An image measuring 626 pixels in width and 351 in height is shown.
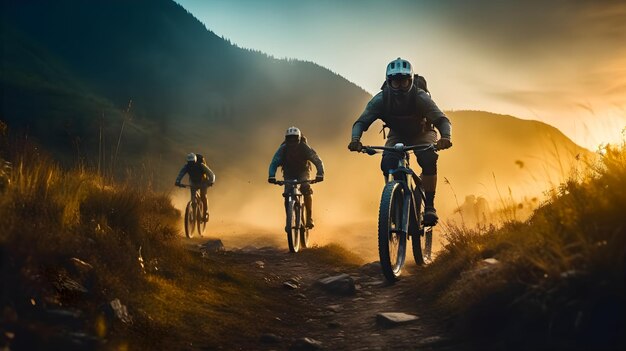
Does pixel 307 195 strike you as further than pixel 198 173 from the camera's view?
No

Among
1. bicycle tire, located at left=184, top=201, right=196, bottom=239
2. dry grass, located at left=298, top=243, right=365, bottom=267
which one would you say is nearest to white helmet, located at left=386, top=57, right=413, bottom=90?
dry grass, located at left=298, top=243, right=365, bottom=267

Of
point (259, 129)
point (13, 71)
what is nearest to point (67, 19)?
point (13, 71)

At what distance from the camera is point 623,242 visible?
4117 millimetres

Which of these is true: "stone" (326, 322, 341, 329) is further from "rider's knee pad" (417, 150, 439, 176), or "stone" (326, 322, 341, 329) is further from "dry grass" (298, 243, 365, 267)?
"dry grass" (298, 243, 365, 267)

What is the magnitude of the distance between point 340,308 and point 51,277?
4.00 metres

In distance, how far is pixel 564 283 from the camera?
4098 millimetres

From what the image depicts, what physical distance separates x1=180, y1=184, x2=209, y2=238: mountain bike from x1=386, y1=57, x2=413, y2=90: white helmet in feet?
39.4

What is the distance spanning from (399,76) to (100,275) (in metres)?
5.01

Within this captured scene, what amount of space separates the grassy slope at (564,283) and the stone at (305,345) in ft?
4.67

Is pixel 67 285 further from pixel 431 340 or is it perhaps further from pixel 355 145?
pixel 355 145

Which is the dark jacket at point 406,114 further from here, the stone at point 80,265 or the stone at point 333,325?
the stone at point 80,265

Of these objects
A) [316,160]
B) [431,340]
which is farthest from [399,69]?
[316,160]

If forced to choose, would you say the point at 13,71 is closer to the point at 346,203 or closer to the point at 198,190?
the point at 346,203

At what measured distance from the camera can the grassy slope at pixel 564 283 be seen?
3.88 m
